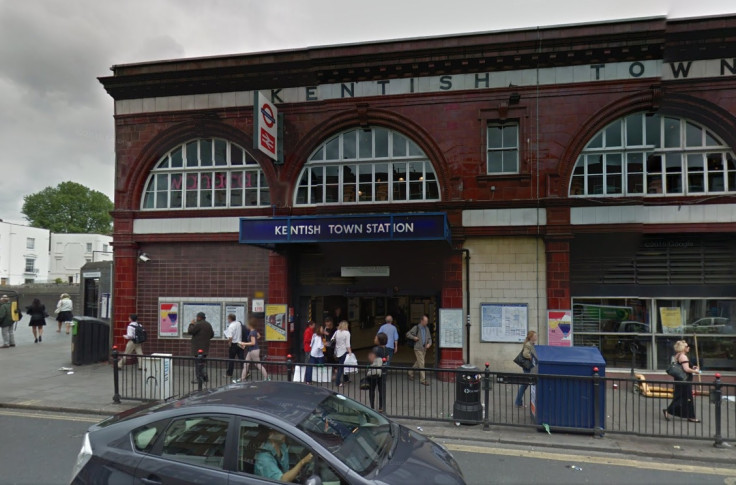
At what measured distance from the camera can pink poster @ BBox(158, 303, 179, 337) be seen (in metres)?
13.3

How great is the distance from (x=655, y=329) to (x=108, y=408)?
12.3 metres

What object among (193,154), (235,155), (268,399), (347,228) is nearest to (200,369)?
(347,228)

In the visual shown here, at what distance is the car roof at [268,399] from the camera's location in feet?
12.7

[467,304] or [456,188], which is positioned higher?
[456,188]

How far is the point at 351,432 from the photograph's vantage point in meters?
4.07

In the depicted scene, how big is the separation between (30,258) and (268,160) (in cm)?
6203

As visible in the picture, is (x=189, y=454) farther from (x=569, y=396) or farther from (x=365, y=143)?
(x=365, y=143)

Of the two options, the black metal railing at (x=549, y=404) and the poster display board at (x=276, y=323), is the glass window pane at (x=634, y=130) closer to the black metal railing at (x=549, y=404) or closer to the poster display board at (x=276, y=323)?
the black metal railing at (x=549, y=404)

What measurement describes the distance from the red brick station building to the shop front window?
5 centimetres

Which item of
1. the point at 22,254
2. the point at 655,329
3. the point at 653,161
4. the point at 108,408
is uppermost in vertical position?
the point at 653,161

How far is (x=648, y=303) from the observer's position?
11.0 m

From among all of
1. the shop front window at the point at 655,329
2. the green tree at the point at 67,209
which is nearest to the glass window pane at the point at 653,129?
the shop front window at the point at 655,329

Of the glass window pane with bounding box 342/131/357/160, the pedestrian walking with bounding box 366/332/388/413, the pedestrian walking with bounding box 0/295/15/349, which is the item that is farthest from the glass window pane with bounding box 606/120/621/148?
the pedestrian walking with bounding box 0/295/15/349

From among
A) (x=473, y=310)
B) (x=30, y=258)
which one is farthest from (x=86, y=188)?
(x=473, y=310)
